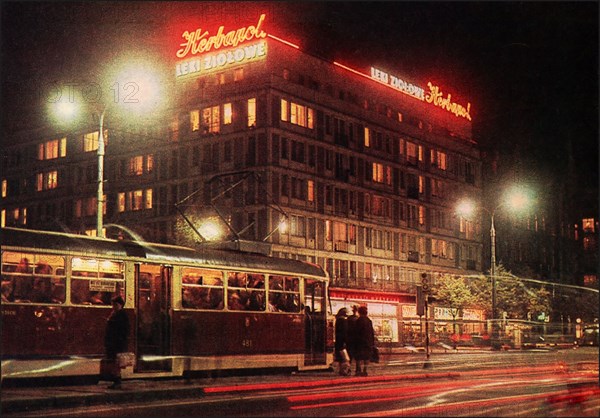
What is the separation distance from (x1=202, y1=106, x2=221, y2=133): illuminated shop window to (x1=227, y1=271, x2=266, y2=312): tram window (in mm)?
41882

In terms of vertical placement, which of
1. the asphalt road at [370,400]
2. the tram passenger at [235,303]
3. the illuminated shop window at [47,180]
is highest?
the illuminated shop window at [47,180]

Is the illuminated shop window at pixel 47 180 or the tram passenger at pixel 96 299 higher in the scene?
the illuminated shop window at pixel 47 180

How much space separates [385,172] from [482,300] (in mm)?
12796

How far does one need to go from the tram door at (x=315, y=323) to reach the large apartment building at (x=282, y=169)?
102ft

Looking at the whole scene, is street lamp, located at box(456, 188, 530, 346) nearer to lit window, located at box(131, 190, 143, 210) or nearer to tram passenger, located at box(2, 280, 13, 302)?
lit window, located at box(131, 190, 143, 210)

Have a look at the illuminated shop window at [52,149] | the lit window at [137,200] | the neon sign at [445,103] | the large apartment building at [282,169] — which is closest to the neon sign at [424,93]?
the neon sign at [445,103]

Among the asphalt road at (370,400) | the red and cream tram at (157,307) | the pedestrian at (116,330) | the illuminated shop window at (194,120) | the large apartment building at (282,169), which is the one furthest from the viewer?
the illuminated shop window at (194,120)

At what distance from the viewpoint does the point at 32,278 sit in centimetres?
1892

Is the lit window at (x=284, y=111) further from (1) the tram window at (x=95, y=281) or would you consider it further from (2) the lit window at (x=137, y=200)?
(1) the tram window at (x=95, y=281)

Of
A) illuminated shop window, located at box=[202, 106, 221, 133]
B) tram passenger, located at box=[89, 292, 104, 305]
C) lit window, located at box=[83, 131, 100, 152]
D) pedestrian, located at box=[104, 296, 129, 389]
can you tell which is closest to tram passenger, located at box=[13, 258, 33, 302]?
tram passenger, located at box=[89, 292, 104, 305]

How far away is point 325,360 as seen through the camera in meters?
26.7

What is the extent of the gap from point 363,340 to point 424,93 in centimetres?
6062

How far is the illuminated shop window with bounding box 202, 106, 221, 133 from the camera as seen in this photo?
65.6m

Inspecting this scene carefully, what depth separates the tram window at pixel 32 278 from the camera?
60.7ft
